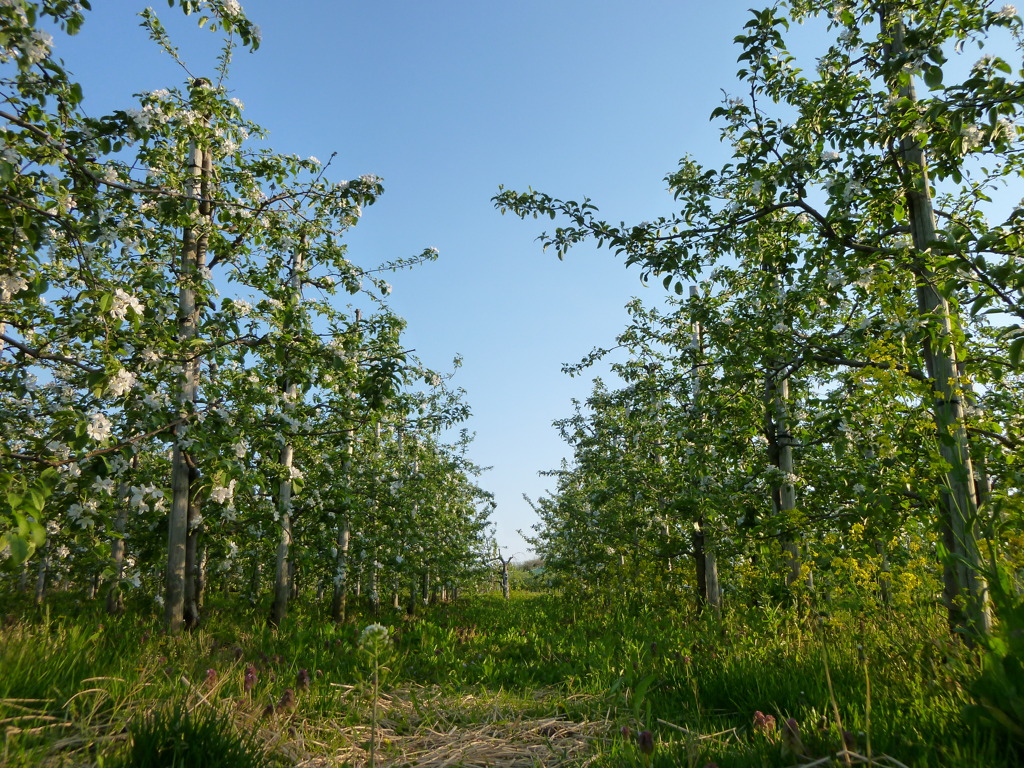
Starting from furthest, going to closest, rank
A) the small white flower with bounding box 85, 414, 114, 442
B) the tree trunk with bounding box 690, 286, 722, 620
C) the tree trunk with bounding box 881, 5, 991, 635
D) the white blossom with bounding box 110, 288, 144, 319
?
the tree trunk with bounding box 690, 286, 722, 620 < the small white flower with bounding box 85, 414, 114, 442 < the tree trunk with bounding box 881, 5, 991, 635 < the white blossom with bounding box 110, 288, 144, 319

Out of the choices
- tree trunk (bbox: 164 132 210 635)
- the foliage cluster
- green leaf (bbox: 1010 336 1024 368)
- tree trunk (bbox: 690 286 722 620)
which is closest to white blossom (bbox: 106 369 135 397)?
the foliage cluster

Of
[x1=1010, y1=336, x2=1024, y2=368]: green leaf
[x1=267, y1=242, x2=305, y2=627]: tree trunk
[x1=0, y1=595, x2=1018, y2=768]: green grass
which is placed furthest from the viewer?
[x1=267, y1=242, x2=305, y2=627]: tree trunk

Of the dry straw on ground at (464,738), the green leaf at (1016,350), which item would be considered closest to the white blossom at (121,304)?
the dry straw on ground at (464,738)

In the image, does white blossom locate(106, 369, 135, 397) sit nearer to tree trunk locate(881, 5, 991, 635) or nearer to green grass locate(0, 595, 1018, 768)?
green grass locate(0, 595, 1018, 768)

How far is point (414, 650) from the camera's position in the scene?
711 cm

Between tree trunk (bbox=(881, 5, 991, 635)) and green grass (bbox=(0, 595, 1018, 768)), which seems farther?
tree trunk (bbox=(881, 5, 991, 635))

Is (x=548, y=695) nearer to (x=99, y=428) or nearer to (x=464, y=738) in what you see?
(x=464, y=738)

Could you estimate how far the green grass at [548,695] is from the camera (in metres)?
2.38

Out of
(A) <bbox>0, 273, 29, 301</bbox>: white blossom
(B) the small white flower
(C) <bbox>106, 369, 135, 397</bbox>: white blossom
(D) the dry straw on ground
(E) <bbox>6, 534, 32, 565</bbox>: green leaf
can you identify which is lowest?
(D) the dry straw on ground

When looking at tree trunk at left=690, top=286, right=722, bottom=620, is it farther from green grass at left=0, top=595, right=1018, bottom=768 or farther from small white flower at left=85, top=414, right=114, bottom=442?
small white flower at left=85, top=414, right=114, bottom=442

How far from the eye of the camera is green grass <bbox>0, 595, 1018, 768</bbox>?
7.81ft

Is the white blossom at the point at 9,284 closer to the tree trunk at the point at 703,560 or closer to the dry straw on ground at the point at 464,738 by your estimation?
the dry straw on ground at the point at 464,738

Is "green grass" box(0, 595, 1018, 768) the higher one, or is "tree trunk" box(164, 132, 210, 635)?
"tree trunk" box(164, 132, 210, 635)

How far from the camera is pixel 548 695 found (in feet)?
15.2
